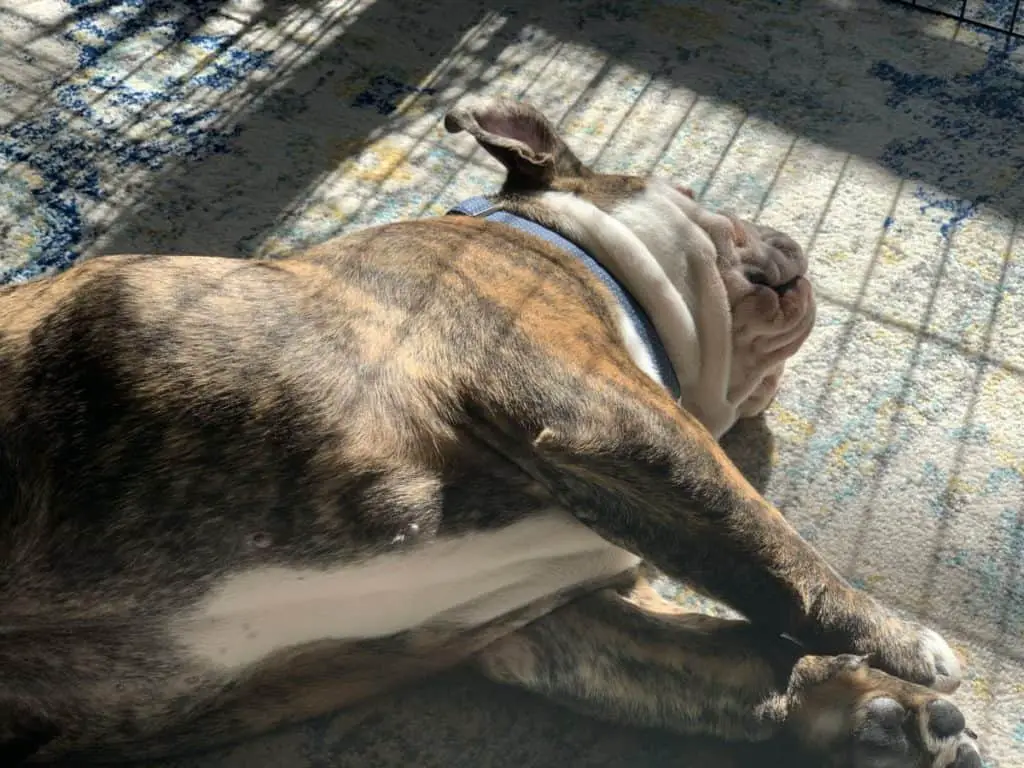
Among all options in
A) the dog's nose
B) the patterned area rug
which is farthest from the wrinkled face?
the patterned area rug

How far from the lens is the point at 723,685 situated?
2096mm

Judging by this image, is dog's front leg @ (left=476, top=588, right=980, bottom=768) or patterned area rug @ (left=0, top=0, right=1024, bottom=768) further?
patterned area rug @ (left=0, top=0, right=1024, bottom=768)

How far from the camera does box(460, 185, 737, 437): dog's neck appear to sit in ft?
8.00

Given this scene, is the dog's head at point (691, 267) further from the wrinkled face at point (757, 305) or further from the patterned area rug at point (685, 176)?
the patterned area rug at point (685, 176)

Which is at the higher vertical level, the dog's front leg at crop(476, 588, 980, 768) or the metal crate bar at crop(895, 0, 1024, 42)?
the metal crate bar at crop(895, 0, 1024, 42)

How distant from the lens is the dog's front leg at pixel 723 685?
1.92m

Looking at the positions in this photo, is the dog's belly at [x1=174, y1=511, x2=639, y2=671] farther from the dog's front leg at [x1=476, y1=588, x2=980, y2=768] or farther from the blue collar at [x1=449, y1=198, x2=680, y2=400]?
the blue collar at [x1=449, y1=198, x2=680, y2=400]

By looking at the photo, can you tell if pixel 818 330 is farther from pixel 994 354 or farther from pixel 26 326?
pixel 26 326

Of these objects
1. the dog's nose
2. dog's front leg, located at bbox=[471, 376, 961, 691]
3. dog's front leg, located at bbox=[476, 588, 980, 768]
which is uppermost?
the dog's nose

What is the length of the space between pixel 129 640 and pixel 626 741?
90 cm

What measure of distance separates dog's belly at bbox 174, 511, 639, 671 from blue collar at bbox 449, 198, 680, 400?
0.40m

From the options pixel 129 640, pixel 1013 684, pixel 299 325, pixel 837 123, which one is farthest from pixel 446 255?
pixel 837 123

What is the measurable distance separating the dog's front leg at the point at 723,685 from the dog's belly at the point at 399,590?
0.10 metres

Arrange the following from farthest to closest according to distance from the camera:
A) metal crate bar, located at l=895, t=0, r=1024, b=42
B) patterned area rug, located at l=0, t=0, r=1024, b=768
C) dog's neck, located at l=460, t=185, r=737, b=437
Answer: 1. metal crate bar, located at l=895, t=0, r=1024, b=42
2. dog's neck, located at l=460, t=185, r=737, b=437
3. patterned area rug, located at l=0, t=0, r=1024, b=768
